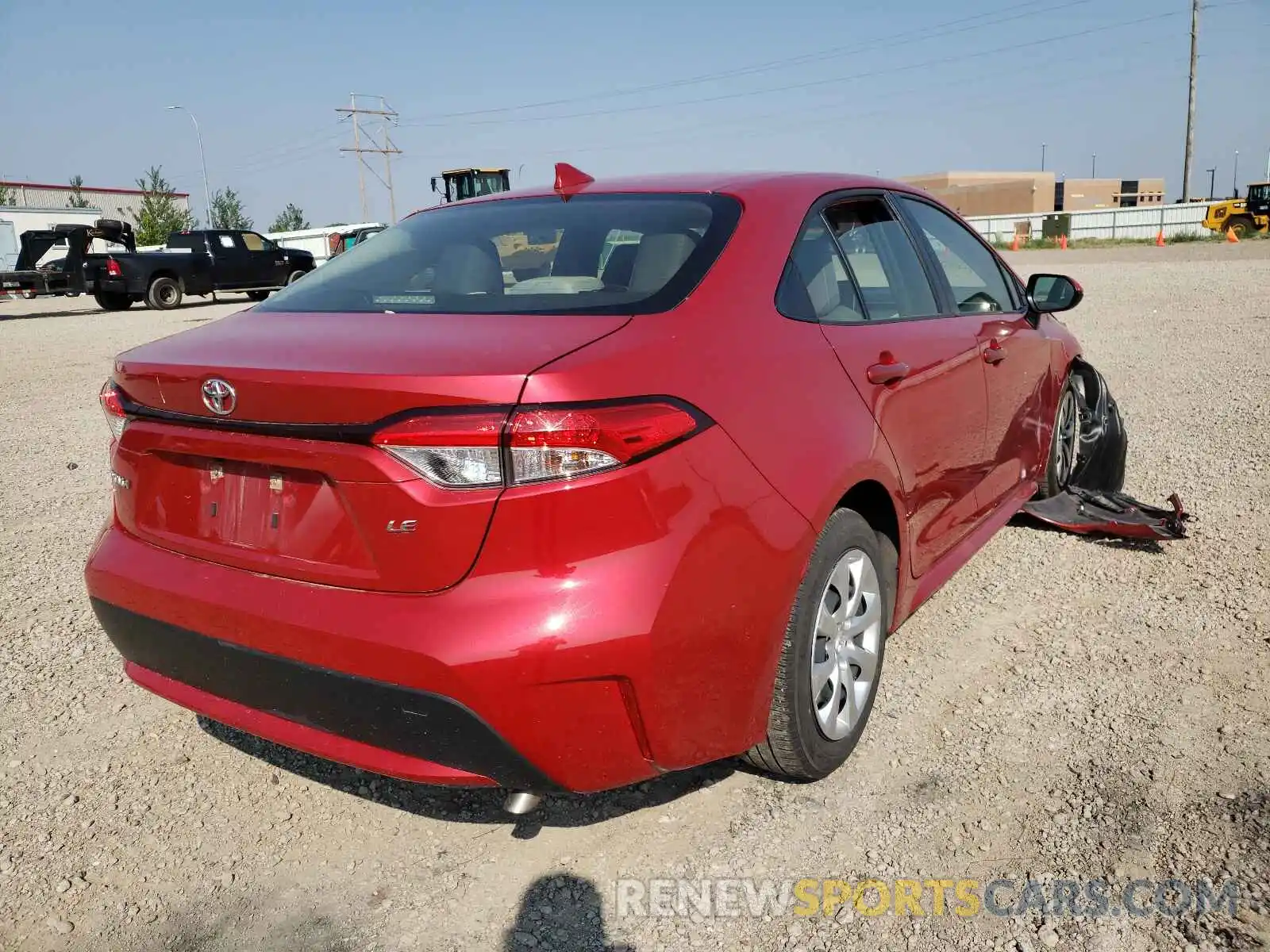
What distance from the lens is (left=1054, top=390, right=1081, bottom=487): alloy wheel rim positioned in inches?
187

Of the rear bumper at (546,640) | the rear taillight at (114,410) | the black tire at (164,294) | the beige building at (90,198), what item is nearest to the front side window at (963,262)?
the rear bumper at (546,640)

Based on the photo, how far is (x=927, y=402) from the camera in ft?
10.2

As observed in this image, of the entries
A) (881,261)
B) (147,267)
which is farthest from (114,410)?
(147,267)

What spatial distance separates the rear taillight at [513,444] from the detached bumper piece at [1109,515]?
10.8ft

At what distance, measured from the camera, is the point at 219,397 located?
2.19 meters

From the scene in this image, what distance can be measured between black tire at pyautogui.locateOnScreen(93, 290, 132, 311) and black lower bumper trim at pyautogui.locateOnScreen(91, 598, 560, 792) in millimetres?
21822

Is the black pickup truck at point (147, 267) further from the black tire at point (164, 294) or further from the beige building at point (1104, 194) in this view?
the beige building at point (1104, 194)

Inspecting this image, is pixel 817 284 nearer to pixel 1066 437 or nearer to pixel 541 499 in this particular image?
pixel 541 499

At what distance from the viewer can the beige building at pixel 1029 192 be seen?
74875 mm

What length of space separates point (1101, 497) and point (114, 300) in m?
22.0

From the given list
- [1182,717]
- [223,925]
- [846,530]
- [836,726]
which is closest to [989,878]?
[836,726]

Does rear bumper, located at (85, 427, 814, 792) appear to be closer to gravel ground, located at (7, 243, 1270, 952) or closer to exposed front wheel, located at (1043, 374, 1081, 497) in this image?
gravel ground, located at (7, 243, 1270, 952)

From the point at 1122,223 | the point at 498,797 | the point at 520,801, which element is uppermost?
the point at 1122,223

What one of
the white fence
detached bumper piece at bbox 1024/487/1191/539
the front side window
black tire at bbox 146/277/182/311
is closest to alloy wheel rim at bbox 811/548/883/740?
the front side window
